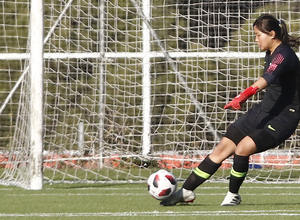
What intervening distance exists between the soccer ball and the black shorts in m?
0.62

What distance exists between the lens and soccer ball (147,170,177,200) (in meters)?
5.64

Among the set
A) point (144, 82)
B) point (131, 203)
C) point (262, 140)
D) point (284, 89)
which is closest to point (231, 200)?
point (262, 140)

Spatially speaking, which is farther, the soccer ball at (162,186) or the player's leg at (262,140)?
the soccer ball at (162,186)

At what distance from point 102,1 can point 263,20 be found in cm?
348

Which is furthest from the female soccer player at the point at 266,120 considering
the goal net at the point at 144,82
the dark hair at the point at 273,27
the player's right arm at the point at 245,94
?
the goal net at the point at 144,82

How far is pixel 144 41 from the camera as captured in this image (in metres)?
9.06

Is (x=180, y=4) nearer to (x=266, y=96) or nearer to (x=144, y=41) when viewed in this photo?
(x=144, y=41)

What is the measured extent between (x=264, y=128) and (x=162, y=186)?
965 mm

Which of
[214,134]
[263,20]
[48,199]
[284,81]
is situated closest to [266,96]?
[284,81]

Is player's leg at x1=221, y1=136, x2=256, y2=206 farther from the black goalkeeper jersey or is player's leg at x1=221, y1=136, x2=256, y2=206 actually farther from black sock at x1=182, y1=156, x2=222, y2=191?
the black goalkeeper jersey

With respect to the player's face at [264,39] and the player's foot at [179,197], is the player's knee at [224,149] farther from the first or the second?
the player's face at [264,39]

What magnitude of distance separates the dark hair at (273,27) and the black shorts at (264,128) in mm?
605

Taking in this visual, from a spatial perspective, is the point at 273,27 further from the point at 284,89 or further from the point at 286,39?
the point at 284,89

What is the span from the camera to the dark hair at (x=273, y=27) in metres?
5.59
